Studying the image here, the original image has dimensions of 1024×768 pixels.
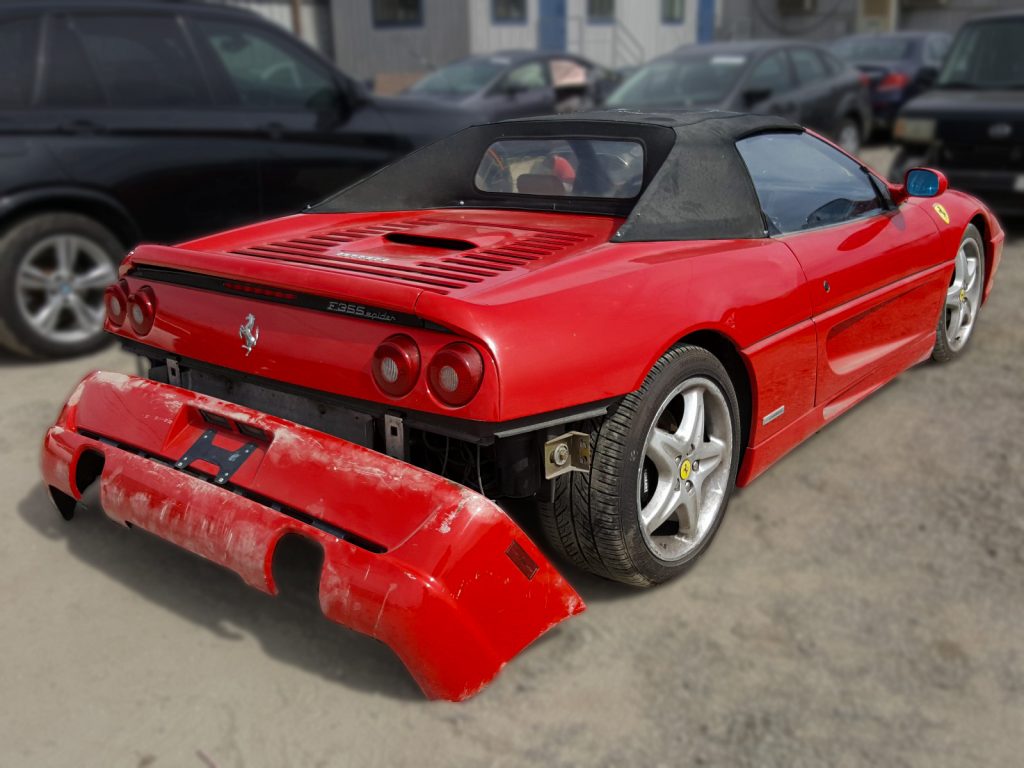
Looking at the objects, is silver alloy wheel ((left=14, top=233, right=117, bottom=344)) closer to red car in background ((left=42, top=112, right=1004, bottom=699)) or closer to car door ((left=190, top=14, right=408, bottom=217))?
car door ((left=190, top=14, right=408, bottom=217))

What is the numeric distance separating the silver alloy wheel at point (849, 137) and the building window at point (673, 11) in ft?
52.5

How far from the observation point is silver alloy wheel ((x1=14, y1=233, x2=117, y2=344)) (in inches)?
195

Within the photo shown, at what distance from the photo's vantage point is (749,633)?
265cm

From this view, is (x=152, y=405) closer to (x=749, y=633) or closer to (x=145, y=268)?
(x=145, y=268)

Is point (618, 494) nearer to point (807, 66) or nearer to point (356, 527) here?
point (356, 527)

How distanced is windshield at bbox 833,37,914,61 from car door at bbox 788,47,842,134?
421cm

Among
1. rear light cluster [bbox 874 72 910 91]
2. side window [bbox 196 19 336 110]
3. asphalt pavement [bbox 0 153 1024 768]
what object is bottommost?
asphalt pavement [bbox 0 153 1024 768]

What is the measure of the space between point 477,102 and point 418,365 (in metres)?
8.57

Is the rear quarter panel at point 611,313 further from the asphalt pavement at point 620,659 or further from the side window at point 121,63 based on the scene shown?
the side window at point 121,63

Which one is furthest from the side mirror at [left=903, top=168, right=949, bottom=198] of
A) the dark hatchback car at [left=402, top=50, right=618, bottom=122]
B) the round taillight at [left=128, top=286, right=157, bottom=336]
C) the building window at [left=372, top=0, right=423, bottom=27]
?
the building window at [left=372, top=0, right=423, bottom=27]

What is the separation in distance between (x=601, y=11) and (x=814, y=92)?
1501cm

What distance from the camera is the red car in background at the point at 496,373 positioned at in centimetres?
230

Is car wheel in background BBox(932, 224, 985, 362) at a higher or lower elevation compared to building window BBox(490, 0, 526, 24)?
lower

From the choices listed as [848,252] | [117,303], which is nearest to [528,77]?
[848,252]
